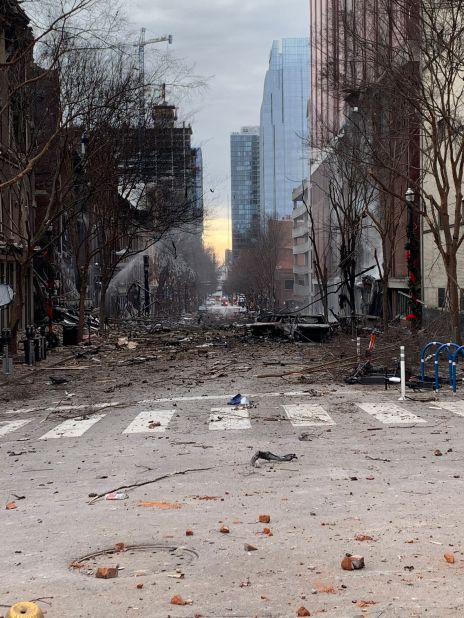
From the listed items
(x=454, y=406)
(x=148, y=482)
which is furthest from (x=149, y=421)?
(x=454, y=406)

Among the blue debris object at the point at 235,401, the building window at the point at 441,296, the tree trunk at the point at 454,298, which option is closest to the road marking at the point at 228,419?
the blue debris object at the point at 235,401

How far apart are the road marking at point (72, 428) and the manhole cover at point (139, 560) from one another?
6.44 meters

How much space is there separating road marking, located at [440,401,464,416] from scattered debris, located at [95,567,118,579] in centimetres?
888

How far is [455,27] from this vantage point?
719 inches

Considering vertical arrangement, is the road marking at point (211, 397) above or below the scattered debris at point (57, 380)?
above

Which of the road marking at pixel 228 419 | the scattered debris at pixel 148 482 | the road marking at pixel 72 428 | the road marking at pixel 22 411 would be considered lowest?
the road marking at pixel 22 411

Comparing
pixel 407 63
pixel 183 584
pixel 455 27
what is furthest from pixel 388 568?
pixel 407 63

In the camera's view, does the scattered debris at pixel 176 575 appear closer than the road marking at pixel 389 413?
Yes

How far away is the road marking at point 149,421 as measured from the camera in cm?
1280

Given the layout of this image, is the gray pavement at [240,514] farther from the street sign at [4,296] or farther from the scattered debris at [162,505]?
the street sign at [4,296]

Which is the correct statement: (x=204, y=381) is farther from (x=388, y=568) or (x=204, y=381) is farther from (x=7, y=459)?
(x=388, y=568)

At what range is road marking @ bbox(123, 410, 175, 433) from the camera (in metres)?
12.8

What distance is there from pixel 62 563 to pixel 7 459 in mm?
5049

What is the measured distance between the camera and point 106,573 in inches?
223
